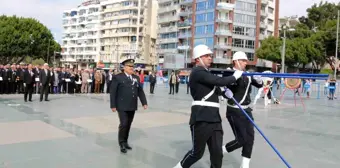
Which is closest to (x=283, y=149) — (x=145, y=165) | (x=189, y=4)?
(x=145, y=165)

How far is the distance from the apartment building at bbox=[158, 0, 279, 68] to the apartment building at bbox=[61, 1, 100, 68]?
3495 cm

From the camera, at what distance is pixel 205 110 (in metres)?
4.42

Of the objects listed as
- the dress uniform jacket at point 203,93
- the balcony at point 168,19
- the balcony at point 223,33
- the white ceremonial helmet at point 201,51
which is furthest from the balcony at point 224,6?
the dress uniform jacket at point 203,93

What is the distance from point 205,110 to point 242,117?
105 cm

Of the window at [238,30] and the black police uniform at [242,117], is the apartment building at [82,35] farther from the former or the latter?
the black police uniform at [242,117]

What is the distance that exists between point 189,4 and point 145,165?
238 ft

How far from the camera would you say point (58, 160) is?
581cm

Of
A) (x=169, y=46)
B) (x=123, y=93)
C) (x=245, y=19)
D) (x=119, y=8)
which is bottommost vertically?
(x=123, y=93)

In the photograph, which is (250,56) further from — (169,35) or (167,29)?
(167,29)

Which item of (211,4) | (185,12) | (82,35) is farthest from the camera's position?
(82,35)

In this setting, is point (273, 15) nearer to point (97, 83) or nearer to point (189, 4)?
point (189, 4)

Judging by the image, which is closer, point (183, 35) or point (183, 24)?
point (183, 24)

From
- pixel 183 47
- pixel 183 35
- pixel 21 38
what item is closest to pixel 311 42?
pixel 183 47

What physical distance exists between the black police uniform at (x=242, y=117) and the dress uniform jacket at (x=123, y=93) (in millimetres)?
2026
